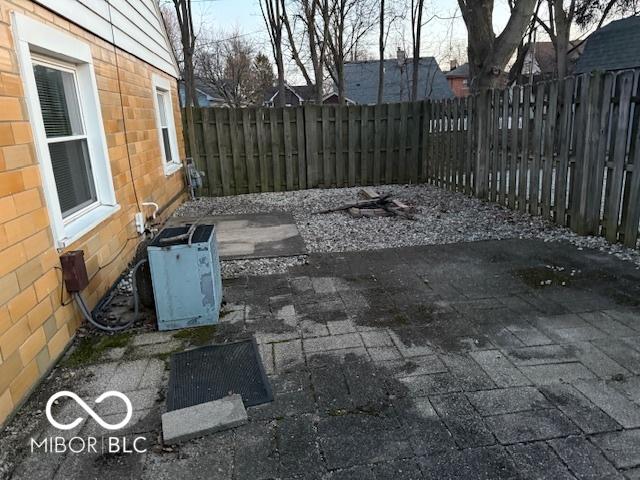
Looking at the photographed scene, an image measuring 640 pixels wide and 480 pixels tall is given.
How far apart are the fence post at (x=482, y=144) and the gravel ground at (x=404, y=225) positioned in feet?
0.79

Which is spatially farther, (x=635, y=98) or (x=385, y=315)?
(x=635, y=98)

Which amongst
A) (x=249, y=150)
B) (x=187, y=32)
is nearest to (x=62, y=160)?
(x=249, y=150)

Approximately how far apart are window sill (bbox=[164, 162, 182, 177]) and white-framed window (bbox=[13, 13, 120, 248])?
2689 millimetres

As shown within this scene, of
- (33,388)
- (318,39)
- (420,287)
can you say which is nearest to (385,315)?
(420,287)

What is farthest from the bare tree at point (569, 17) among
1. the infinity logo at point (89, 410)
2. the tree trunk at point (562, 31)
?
the infinity logo at point (89, 410)

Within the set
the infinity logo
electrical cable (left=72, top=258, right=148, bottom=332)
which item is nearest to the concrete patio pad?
electrical cable (left=72, top=258, right=148, bottom=332)

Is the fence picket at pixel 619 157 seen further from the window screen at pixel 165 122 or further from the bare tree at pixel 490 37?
the window screen at pixel 165 122

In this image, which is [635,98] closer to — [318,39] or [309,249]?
[309,249]

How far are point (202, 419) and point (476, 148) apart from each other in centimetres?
632

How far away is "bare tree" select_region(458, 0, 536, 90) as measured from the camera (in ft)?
25.9

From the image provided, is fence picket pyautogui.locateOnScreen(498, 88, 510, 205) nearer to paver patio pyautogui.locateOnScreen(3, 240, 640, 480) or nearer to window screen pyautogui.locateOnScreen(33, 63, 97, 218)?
paver patio pyautogui.locateOnScreen(3, 240, 640, 480)

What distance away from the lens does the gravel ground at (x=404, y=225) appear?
4648 millimetres

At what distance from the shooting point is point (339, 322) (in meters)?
3.16

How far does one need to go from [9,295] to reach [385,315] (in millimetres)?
2384
